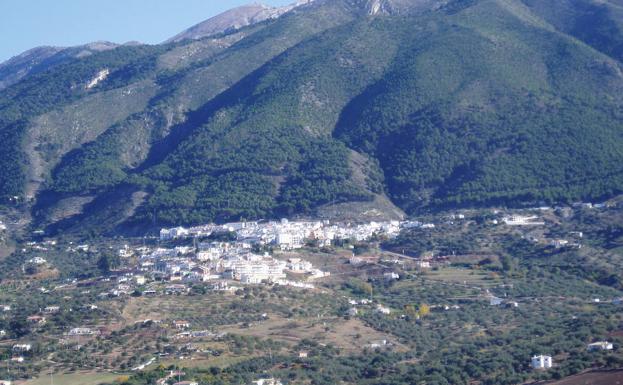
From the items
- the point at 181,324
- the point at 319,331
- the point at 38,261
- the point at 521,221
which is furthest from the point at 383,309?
the point at 38,261

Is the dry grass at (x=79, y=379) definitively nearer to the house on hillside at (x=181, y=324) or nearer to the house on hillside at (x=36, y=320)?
the house on hillside at (x=181, y=324)

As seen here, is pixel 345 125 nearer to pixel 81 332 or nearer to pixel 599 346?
pixel 81 332

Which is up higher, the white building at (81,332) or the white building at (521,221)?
the white building at (81,332)

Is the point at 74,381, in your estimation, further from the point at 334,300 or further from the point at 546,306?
the point at 546,306

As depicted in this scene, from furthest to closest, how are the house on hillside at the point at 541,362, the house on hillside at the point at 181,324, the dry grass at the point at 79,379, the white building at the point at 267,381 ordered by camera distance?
the house on hillside at the point at 181,324 → the dry grass at the point at 79,379 → the white building at the point at 267,381 → the house on hillside at the point at 541,362

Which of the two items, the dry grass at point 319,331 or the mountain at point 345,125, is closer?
the dry grass at point 319,331

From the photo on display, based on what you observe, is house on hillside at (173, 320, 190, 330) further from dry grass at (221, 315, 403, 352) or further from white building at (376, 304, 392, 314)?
white building at (376, 304, 392, 314)

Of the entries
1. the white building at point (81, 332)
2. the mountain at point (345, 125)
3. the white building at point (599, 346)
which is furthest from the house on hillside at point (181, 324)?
the mountain at point (345, 125)
